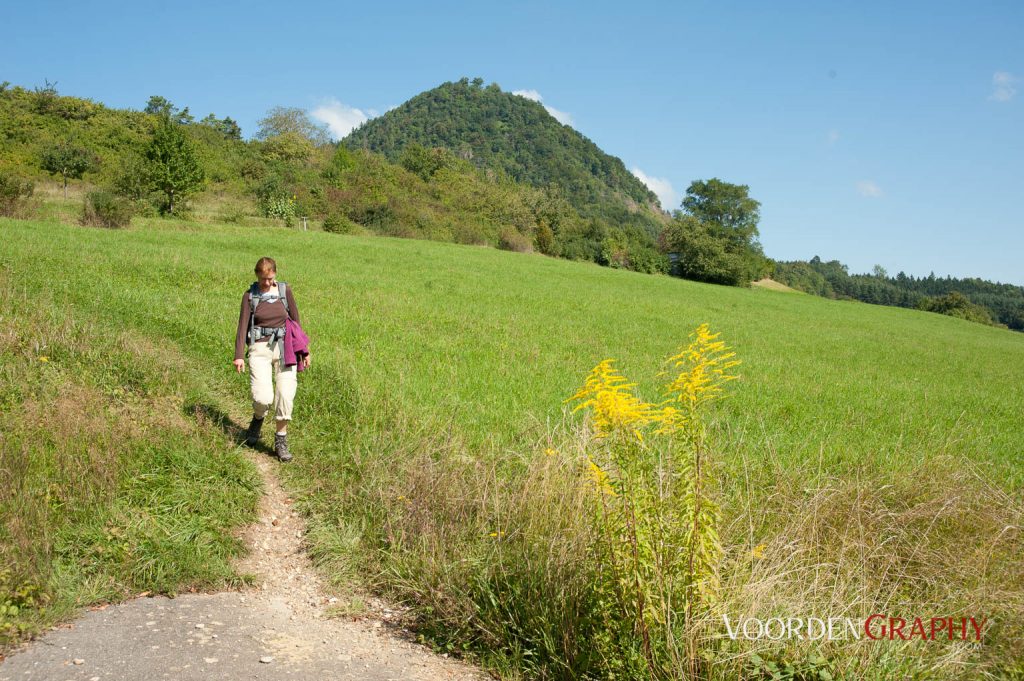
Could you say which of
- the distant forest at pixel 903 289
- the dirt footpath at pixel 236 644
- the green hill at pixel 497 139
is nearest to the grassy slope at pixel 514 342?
the dirt footpath at pixel 236 644

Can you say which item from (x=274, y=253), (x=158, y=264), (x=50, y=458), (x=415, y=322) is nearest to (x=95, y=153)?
(x=274, y=253)

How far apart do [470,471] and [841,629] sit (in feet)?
11.4

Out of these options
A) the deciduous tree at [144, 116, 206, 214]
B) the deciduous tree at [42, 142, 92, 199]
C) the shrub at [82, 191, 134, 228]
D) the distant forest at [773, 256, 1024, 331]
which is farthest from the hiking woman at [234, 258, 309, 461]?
the distant forest at [773, 256, 1024, 331]

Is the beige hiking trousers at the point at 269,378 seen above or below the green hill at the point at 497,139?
below

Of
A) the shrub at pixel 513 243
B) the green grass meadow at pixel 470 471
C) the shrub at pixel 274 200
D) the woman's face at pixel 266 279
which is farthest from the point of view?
the shrub at pixel 513 243

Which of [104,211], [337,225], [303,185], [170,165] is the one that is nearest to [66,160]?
[170,165]

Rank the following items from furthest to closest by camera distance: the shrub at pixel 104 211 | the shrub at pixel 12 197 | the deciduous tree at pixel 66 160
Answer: the deciduous tree at pixel 66 160 → the shrub at pixel 104 211 → the shrub at pixel 12 197

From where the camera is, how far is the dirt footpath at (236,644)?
3.87 meters

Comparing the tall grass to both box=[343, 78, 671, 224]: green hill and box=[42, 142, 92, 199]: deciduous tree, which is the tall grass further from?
box=[343, 78, 671, 224]: green hill

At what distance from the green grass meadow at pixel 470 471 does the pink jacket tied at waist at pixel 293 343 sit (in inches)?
41.4

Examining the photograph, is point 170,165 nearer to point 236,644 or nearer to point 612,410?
point 236,644

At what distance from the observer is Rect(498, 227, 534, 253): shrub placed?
6500 cm

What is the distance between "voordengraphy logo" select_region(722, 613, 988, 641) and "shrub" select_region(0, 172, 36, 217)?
34513mm

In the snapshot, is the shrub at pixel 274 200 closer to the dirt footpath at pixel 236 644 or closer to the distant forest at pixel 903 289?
the dirt footpath at pixel 236 644
